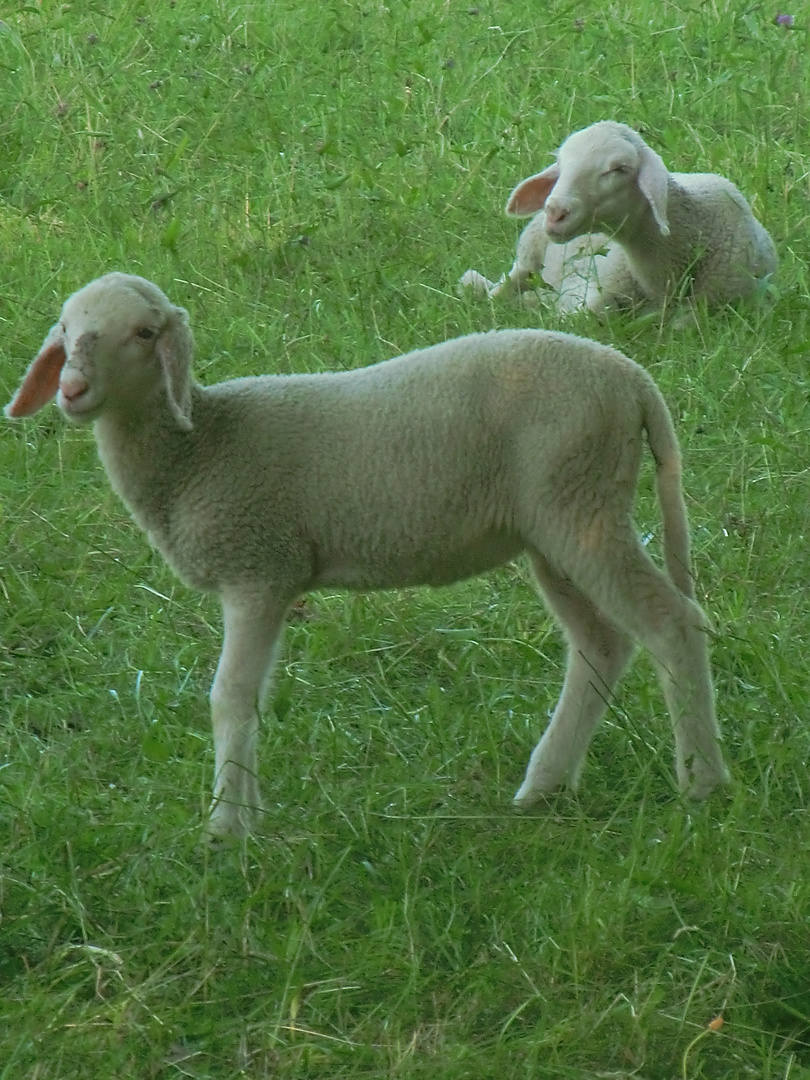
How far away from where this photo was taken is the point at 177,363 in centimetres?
315

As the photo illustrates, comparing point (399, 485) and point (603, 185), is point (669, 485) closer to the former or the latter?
point (399, 485)

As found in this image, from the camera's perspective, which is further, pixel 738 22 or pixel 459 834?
pixel 738 22

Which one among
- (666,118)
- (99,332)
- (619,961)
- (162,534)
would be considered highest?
(99,332)

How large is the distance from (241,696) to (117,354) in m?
0.67

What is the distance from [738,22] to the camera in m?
7.29

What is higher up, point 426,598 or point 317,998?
point 317,998

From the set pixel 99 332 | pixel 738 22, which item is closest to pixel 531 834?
pixel 99 332

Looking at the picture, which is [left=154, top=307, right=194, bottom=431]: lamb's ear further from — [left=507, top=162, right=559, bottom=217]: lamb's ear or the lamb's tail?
[left=507, top=162, right=559, bottom=217]: lamb's ear

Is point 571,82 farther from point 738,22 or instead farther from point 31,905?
point 31,905

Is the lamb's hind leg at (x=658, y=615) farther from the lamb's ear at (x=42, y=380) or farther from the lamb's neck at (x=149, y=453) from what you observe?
the lamb's ear at (x=42, y=380)

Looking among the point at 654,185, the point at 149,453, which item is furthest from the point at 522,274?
the point at 149,453

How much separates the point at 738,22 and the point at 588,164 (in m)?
2.78

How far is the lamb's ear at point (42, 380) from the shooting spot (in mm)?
3201

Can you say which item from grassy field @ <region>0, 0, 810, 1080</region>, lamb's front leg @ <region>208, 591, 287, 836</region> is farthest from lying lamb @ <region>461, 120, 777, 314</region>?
lamb's front leg @ <region>208, 591, 287, 836</region>
